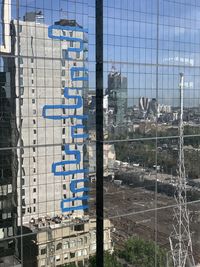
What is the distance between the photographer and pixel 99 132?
4977mm

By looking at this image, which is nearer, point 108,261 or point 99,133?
point 99,133

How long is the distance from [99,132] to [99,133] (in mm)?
10

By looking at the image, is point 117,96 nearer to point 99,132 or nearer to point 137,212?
point 99,132

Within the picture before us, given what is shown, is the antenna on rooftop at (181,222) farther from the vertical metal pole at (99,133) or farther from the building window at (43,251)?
the building window at (43,251)

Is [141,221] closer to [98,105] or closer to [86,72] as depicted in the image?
[98,105]

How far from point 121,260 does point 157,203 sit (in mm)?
795

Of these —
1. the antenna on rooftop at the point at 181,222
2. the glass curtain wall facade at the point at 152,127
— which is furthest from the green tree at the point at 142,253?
the antenna on rooftop at the point at 181,222

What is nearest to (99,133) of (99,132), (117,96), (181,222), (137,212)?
(99,132)

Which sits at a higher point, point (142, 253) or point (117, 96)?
point (117, 96)

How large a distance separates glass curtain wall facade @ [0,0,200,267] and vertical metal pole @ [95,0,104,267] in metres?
0.01

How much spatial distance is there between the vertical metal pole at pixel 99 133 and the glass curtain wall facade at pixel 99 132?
0.04 ft

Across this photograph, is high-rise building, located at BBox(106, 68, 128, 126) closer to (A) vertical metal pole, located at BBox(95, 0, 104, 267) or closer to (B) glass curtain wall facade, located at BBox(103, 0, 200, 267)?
(B) glass curtain wall facade, located at BBox(103, 0, 200, 267)

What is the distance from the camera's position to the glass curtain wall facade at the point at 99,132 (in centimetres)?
436

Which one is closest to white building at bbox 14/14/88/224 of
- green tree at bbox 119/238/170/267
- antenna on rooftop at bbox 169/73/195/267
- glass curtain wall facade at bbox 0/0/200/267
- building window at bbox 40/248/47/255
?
glass curtain wall facade at bbox 0/0/200/267
